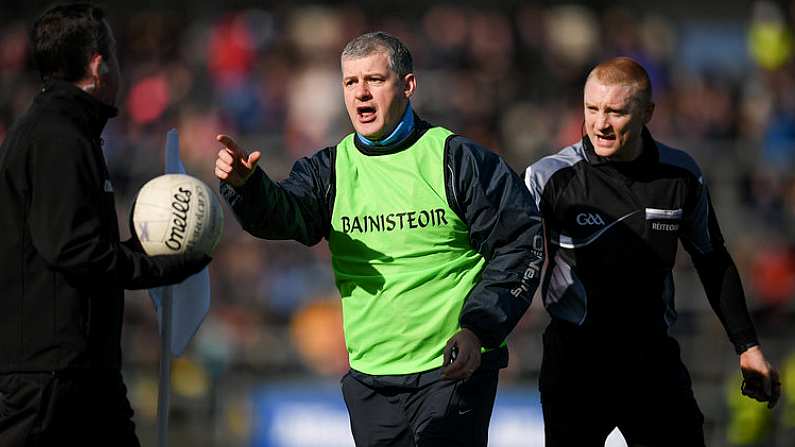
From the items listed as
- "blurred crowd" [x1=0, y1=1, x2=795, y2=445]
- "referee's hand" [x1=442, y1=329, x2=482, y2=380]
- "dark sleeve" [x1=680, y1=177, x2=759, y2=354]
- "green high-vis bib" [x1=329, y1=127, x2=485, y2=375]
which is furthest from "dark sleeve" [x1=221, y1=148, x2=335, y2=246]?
"blurred crowd" [x1=0, y1=1, x2=795, y2=445]

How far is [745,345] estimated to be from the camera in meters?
6.39

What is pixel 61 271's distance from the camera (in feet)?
16.9

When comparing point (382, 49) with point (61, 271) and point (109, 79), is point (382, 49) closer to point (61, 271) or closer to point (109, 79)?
point (109, 79)

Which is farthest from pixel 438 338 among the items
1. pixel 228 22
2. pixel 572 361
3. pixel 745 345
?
pixel 228 22

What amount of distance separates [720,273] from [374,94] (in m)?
1.86

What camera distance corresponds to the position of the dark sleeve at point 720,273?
6.35 metres

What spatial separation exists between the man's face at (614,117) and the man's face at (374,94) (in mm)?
918

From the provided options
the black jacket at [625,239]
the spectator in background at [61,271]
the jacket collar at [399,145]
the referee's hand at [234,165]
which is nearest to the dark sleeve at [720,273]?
the black jacket at [625,239]

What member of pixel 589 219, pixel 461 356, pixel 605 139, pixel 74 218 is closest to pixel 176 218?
pixel 74 218

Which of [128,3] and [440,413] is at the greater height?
[128,3]

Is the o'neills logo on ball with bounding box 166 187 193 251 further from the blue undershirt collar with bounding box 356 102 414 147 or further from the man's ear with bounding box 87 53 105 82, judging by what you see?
the blue undershirt collar with bounding box 356 102 414 147

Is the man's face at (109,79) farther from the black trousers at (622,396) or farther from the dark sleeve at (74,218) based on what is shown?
the black trousers at (622,396)

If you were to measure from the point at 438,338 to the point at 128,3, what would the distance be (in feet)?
44.6

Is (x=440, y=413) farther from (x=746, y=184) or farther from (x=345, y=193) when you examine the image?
(x=746, y=184)
